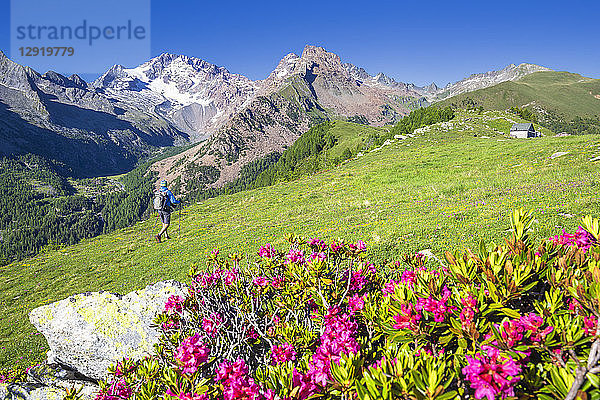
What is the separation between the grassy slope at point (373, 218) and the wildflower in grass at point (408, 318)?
9.04 m

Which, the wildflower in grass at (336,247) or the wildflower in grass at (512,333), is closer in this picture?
the wildflower in grass at (512,333)

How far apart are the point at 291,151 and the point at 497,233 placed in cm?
17162

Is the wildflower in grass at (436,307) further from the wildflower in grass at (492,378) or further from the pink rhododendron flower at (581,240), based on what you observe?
the pink rhododendron flower at (581,240)

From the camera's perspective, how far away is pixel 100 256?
24719mm

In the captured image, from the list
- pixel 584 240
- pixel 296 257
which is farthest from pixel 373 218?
pixel 584 240


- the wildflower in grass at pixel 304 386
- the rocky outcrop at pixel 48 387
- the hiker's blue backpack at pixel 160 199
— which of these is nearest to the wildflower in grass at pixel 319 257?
the wildflower in grass at pixel 304 386

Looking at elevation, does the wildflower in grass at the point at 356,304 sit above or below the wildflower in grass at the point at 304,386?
above

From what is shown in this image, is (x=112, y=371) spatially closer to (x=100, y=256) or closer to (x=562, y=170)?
(x=100, y=256)

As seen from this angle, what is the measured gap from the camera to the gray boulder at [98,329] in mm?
8195

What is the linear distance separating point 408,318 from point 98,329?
9290mm

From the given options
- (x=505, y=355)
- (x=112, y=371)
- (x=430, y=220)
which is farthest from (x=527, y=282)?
(x=430, y=220)

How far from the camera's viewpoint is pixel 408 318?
3.08m

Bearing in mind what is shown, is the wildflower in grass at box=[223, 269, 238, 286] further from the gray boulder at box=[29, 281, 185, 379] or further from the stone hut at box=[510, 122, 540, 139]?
the stone hut at box=[510, 122, 540, 139]

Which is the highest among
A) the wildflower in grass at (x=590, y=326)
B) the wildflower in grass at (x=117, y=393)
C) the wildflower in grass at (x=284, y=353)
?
the wildflower in grass at (x=590, y=326)
